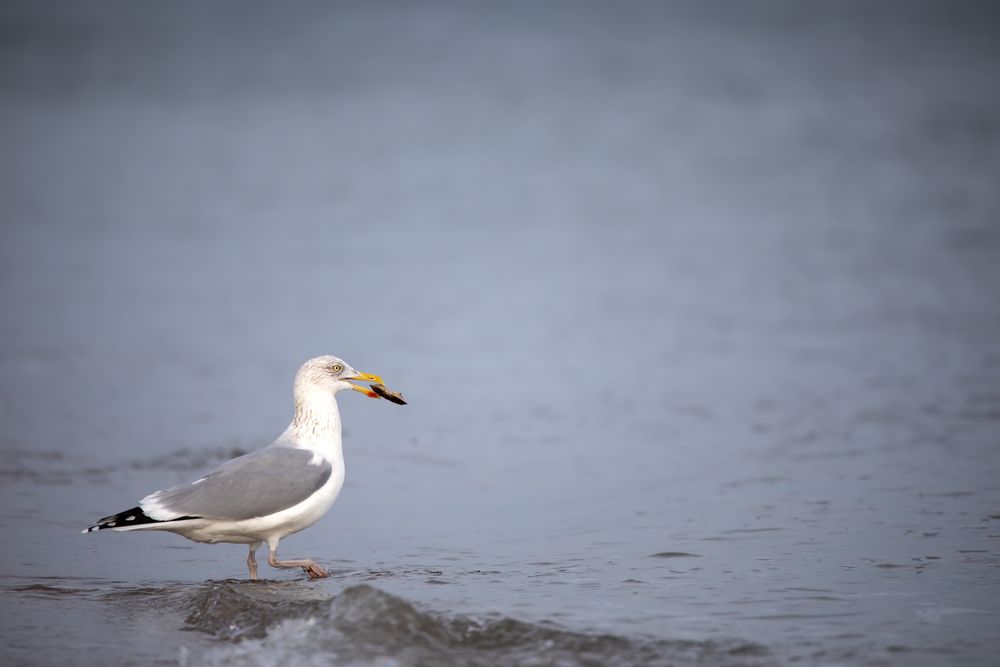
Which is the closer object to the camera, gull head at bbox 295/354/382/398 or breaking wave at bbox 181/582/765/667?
breaking wave at bbox 181/582/765/667

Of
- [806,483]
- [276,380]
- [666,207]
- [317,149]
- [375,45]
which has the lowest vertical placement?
[806,483]

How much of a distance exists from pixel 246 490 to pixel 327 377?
2.98ft

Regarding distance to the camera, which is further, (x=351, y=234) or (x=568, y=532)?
(x=351, y=234)

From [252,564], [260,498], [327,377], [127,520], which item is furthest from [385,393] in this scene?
[127,520]

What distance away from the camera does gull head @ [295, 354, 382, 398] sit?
701 cm

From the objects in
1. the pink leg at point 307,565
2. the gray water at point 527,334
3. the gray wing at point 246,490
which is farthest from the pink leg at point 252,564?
the gray wing at point 246,490

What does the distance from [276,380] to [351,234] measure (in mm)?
8538

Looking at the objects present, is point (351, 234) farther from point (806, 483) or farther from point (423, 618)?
point (423, 618)

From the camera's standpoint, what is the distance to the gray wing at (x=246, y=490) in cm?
627

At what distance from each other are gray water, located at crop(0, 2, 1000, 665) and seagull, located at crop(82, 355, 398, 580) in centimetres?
30

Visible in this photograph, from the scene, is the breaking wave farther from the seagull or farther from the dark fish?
the dark fish

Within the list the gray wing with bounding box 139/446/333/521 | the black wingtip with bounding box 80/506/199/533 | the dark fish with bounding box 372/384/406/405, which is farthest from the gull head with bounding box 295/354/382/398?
the black wingtip with bounding box 80/506/199/533

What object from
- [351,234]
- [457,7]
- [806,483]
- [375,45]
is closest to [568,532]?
[806,483]

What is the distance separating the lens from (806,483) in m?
8.38
